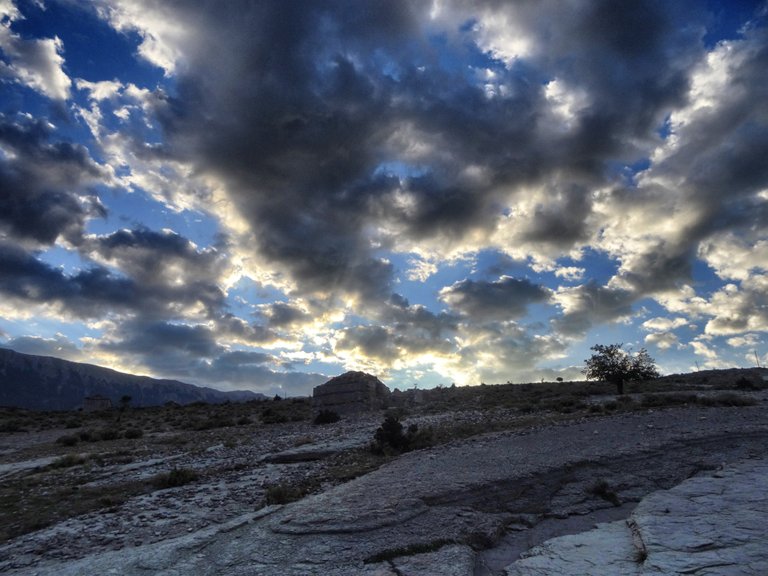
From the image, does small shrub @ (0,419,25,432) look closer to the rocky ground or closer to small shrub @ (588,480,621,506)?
the rocky ground

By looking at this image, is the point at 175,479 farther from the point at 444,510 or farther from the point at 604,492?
the point at 604,492

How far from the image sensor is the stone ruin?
36281 mm

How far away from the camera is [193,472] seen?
1396cm

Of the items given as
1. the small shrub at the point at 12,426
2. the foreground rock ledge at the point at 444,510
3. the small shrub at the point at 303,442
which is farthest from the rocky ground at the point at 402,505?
the small shrub at the point at 12,426

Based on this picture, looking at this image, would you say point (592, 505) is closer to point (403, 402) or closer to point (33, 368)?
point (403, 402)

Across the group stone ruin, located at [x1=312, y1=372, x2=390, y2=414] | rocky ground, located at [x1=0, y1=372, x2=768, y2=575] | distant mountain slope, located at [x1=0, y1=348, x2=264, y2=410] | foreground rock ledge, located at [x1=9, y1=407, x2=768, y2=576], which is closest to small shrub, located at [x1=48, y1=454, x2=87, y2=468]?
rocky ground, located at [x1=0, y1=372, x2=768, y2=575]

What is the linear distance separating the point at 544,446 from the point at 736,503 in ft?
A: 17.8

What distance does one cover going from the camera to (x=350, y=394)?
1453 inches

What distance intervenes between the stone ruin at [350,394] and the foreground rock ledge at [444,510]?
2413cm

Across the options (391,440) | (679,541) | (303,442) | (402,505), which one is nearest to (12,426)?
(303,442)

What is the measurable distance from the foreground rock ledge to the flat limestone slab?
0.19 ft

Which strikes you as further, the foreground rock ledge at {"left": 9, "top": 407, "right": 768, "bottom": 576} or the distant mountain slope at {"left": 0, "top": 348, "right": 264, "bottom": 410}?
the distant mountain slope at {"left": 0, "top": 348, "right": 264, "bottom": 410}

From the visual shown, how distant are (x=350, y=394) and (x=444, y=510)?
29576mm

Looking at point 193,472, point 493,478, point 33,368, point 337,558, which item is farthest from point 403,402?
point 33,368
